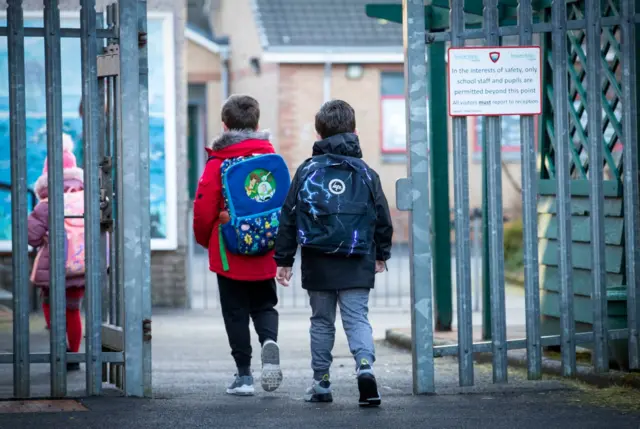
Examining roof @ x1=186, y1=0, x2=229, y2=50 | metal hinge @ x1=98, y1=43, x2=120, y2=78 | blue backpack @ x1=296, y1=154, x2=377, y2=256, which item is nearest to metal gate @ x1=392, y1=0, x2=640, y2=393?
blue backpack @ x1=296, y1=154, x2=377, y2=256

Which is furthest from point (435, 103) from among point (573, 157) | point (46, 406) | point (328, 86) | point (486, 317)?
point (328, 86)

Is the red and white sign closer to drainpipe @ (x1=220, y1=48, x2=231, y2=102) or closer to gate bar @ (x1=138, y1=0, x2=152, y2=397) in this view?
gate bar @ (x1=138, y1=0, x2=152, y2=397)

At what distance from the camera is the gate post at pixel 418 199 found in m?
7.42

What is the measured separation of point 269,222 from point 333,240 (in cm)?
79

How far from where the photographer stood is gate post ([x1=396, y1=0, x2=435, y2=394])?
742 cm

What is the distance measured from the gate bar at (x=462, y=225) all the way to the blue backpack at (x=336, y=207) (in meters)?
0.57

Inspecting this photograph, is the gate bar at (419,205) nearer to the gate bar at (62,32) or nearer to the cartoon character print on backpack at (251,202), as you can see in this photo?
the cartoon character print on backpack at (251,202)

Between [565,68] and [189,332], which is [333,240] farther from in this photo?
[189,332]

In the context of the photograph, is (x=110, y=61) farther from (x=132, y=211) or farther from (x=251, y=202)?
(x=251, y=202)

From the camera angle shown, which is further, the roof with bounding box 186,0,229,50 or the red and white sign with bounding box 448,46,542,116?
the roof with bounding box 186,0,229,50

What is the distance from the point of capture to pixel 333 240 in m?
7.07

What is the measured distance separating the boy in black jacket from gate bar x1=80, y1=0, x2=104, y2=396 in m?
1.05

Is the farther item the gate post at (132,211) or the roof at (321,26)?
the roof at (321,26)

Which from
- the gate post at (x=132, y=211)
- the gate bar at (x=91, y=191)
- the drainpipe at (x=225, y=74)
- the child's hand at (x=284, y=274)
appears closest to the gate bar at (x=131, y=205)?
the gate post at (x=132, y=211)
